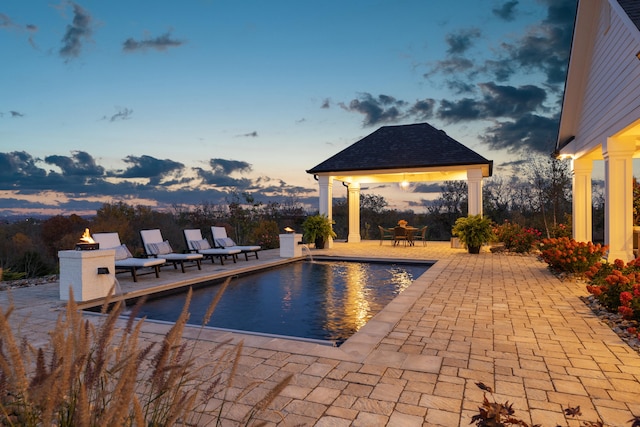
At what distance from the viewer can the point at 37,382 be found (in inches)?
41.1

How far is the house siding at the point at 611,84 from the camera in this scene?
288 inches

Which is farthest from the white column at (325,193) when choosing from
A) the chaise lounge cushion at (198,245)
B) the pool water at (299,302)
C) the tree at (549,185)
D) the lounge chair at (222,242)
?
the tree at (549,185)

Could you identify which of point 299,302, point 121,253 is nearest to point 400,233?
point 299,302

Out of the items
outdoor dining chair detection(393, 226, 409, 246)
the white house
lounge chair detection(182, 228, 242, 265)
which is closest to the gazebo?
outdoor dining chair detection(393, 226, 409, 246)

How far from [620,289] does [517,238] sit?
28.5ft

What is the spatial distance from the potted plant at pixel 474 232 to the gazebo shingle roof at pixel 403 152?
2245mm

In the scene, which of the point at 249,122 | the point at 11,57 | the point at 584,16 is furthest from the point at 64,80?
the point at 584,16

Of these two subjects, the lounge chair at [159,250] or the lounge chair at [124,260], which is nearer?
the lounge chair at [124,260]

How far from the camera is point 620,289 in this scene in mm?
5191

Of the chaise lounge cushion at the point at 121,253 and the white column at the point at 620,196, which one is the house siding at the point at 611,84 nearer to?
the white column at the point at 620,196

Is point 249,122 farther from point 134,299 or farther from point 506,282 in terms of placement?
point 506,282

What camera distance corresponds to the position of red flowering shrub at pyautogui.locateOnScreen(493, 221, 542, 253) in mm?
13305

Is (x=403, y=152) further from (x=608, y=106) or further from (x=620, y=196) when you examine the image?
(x=620, y=196)

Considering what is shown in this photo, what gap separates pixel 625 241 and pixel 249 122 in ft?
45.1
